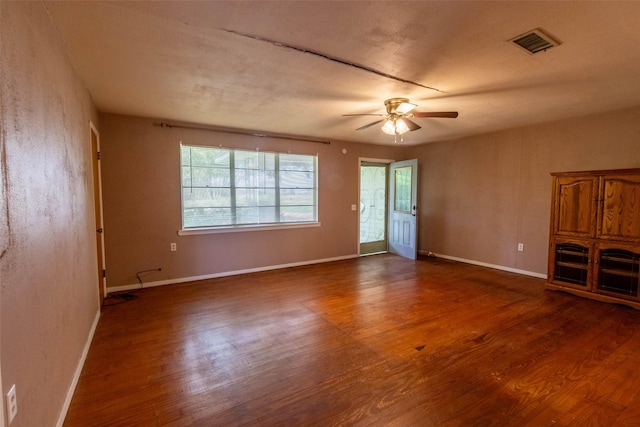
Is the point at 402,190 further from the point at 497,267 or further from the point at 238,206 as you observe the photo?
the point at 238,206

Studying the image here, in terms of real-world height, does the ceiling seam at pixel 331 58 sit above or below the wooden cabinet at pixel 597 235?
above

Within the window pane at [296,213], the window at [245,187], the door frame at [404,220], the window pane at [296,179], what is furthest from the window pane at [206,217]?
the door frame at [404,220]

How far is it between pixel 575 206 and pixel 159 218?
544cm

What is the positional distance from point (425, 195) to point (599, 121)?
2954mm

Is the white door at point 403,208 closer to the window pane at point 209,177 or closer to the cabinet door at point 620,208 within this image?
the cabinet door at point 620,208

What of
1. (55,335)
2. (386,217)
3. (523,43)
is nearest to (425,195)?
(386,217)

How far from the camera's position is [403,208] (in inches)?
243

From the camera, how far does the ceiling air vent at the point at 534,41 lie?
1.97 m

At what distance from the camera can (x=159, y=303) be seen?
3.63m

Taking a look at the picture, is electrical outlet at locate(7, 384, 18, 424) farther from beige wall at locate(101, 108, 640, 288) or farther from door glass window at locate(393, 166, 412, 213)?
door glass window at locate(393, 166, 412, 213)

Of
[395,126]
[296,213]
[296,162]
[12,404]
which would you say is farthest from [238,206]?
[12,404]

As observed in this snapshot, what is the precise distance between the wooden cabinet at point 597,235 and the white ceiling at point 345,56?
3.04 feet

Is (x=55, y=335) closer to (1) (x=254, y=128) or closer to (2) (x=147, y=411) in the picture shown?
(2) (x=147, y=411)

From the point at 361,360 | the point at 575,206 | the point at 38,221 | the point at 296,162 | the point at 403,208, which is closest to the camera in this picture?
the point at 38,221
